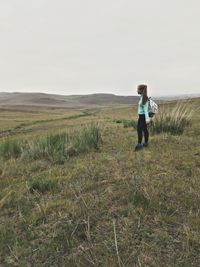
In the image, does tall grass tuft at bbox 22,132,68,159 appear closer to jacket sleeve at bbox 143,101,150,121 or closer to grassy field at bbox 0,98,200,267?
grassy field at bbox 0,98,200,267

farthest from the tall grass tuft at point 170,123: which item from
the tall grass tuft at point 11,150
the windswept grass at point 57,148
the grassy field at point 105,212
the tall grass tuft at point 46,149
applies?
the tall grass tuft at point 11,150

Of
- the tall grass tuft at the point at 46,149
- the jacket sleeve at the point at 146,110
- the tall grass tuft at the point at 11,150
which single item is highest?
the jacket sleeve at the point at 146,110

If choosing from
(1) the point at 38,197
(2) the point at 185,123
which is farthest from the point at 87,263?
Result: (2) the point at 185,123

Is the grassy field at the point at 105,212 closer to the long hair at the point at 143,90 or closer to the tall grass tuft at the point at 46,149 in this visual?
the tall grass tuft at the point at 46,149

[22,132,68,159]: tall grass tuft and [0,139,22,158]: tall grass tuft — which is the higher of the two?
[22,132,68,159]: tall grass tuft

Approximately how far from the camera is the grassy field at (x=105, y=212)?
12.8ft

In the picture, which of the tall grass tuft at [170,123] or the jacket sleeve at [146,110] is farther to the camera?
the tall grass tuft at [170,123]

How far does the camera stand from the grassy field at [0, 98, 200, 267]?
3898 mm

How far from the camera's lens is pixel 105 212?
189 inches

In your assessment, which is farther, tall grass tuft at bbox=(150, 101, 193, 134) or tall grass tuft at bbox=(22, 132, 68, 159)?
tall grass tuft at bbox=(150, 101, 193, 134)

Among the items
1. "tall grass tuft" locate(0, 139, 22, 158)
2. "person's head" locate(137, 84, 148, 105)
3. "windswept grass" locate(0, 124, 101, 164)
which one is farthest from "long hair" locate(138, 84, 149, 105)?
"tall grass tuft" locate(0, 139, 22, 158)

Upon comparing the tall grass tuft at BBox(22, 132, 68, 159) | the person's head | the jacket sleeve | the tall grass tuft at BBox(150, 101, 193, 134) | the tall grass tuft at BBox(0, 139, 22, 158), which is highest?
the person's head

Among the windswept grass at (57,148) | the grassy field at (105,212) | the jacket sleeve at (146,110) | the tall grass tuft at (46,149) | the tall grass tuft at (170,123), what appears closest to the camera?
the grassy field at (105,212)

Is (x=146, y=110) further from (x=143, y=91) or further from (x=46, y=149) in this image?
(x=46, y=149)
